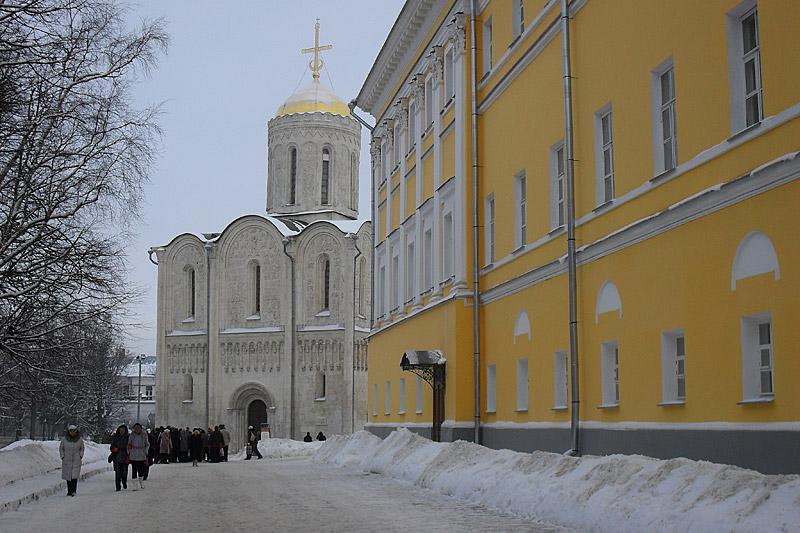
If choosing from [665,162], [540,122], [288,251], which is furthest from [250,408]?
[665,162]

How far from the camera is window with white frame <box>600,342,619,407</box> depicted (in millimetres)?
15961

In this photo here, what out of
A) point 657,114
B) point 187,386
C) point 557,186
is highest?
point 657,114

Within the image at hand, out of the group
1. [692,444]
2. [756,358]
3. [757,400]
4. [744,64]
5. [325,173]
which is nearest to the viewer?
[757,400]

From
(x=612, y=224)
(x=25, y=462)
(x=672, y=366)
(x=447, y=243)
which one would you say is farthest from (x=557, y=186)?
(x=25, y=462)

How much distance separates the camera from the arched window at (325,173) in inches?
2354

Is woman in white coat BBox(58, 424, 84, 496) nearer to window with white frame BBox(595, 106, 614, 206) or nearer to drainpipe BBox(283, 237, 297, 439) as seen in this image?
window with white frame BBox(595, 106, 614, 206)

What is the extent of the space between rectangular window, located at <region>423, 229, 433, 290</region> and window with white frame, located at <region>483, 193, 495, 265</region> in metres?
4.40

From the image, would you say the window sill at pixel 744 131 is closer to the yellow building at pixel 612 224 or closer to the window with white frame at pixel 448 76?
the yellow building at pixel 612 224

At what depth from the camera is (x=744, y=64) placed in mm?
12320

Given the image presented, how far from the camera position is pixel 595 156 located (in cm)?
1656

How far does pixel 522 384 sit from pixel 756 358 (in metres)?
8.64

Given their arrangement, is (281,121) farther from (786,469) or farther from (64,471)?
(786,469)

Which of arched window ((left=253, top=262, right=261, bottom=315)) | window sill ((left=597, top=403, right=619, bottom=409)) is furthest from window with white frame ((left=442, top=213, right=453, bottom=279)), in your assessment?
arched window ((left=253, top=262, right=261, bottom=315))

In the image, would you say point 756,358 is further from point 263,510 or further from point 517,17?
point 517,17
